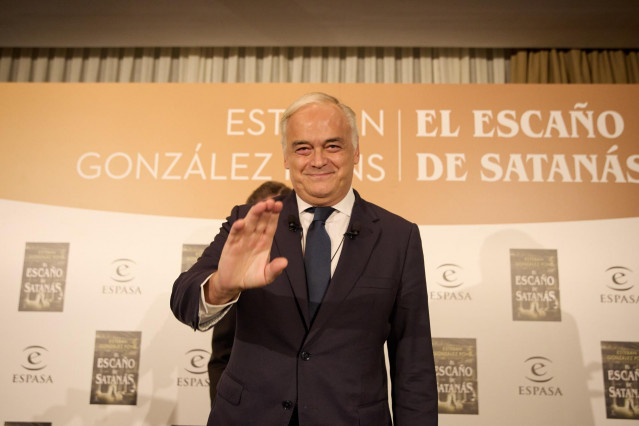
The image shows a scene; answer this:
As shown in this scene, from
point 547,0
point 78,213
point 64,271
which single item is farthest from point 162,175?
point 547,0

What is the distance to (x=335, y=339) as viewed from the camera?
130 centimetres

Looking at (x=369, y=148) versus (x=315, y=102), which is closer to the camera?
(x=315, y=102)

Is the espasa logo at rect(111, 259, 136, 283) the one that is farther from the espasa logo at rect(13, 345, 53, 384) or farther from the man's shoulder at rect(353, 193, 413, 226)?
the man's shoulder at rect(353, 193, 413, 226)

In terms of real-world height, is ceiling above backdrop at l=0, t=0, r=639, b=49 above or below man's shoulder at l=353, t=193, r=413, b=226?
above

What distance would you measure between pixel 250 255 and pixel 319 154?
0.43m

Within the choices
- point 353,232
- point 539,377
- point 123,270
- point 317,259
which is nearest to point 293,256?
point 317,259

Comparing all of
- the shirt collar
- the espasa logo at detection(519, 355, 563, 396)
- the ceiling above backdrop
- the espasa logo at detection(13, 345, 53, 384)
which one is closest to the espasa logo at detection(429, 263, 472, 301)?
the espasa logo at detection(519, 355, 563, 396)

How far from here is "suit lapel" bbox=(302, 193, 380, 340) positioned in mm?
1292

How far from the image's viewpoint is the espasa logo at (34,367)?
2809 millimetres

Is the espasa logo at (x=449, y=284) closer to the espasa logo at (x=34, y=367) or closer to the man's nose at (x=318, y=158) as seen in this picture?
the man's nose at (x=318, y=158)

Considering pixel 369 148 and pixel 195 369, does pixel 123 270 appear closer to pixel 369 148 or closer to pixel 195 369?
pixel 195 369

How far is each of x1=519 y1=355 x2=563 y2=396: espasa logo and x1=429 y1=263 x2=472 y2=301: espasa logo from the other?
0.48m

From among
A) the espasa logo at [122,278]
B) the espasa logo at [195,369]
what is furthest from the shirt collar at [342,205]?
the espasa logo at [122,278]

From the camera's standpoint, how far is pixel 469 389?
8.98ft
